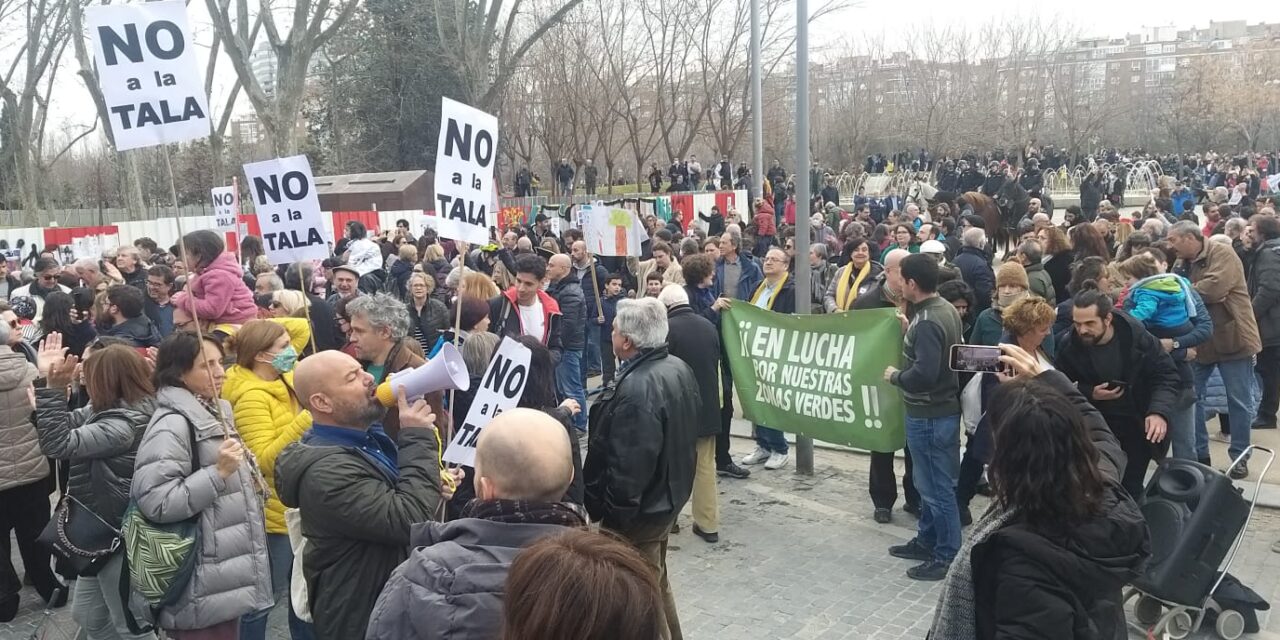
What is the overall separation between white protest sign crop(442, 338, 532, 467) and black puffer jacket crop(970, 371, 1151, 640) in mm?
2244

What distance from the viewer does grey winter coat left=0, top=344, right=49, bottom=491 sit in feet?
17.6

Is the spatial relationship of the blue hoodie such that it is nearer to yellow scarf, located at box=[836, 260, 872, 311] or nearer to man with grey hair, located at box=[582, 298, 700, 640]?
yellow scarf, located at box=[836, 260, 872, 311]

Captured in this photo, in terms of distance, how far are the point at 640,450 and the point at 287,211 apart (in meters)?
4.08

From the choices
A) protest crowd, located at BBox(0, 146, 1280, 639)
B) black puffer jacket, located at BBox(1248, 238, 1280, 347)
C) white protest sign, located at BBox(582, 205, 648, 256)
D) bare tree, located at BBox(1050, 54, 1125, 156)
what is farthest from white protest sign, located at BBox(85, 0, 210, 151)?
bare tree, located at BBox(1050, 54, 1125, 156)

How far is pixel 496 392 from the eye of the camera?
455 cm

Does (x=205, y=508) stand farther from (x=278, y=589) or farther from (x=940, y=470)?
(x=940, y=470)

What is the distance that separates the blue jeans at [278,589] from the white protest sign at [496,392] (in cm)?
90

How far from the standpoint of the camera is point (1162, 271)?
23.3 ft

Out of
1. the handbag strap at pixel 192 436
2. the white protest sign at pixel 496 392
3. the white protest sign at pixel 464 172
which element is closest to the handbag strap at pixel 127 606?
the handbag strap at pixel 192 436

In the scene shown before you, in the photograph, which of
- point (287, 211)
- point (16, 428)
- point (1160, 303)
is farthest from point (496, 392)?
point (1160, 303)

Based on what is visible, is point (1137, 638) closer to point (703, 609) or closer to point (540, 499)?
point (703, 609)

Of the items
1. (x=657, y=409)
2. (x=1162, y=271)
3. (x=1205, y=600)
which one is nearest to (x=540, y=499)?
(x=657, y=409)

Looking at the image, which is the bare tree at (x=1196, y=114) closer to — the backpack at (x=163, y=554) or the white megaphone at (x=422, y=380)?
the white megaphone at (x=422, y=380)

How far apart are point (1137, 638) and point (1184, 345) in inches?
92.5
